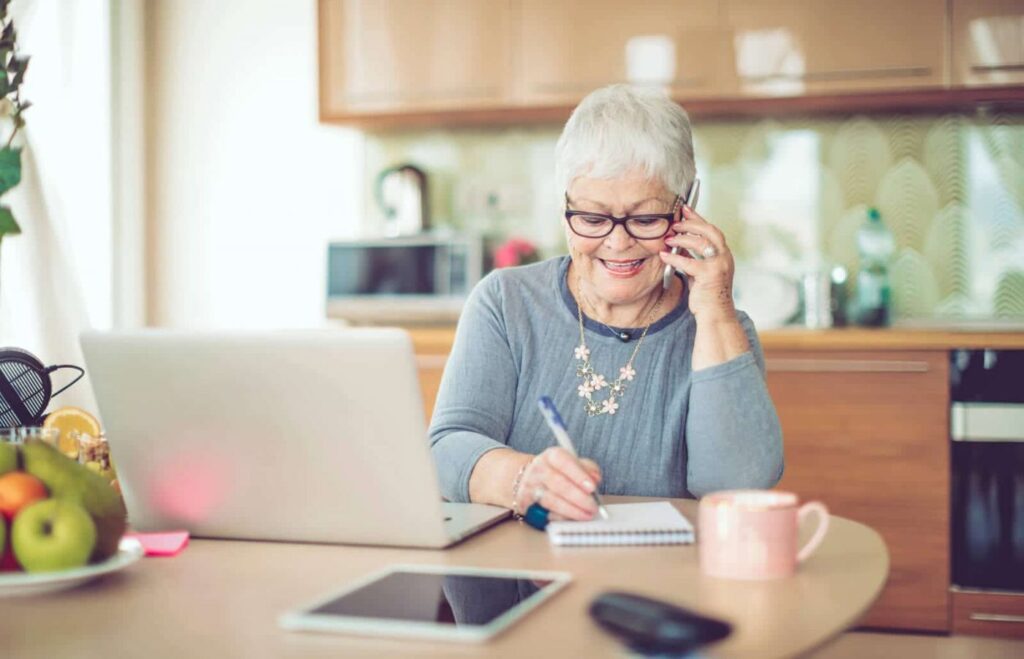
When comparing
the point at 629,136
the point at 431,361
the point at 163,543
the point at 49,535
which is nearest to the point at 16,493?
the point at 49,535

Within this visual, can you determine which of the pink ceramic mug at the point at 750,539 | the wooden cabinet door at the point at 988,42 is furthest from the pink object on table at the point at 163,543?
the wooden cabinet door at the point at 988,42

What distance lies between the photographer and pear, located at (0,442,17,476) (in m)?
1.04

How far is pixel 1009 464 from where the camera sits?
9.70ft

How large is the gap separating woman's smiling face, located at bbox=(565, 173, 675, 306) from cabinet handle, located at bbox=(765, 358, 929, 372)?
4.58ft

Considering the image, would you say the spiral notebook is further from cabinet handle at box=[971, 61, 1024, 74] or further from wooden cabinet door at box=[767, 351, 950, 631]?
cabinet handle at box=[971, 61, 1024, 74]

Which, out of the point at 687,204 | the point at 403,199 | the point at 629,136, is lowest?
the point at 687,204

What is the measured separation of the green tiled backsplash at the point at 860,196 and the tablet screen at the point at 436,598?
2.80 m

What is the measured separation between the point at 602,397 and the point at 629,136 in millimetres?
418

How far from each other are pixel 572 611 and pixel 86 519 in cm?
46

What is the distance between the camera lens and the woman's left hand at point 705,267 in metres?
→ 1.61

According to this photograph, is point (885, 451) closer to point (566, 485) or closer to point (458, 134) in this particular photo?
point (458, 134)

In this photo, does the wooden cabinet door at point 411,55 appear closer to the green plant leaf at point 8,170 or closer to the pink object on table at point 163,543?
the green plant leaf at point 8,170

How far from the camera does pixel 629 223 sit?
5.65ft

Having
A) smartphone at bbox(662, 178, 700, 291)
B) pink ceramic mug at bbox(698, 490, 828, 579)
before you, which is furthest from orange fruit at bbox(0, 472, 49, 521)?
smartphone at bbox(662, 178, 700, 291)
